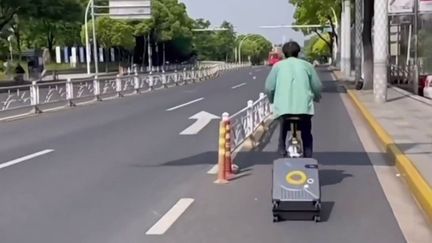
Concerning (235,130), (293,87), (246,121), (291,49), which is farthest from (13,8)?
(293,87)

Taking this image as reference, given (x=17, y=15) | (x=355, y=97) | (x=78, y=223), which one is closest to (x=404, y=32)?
(x=355, y=97)

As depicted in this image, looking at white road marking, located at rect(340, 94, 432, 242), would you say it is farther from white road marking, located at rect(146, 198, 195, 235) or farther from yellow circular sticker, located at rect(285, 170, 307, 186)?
white road marking, located at rect(146, 198, 195, 235)

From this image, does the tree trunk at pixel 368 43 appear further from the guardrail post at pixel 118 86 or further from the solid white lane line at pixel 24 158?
the solid white lane line at pixel 24 158

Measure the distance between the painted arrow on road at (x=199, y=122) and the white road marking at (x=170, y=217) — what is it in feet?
26.3

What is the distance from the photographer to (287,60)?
814cm

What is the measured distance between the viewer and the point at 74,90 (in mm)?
27500

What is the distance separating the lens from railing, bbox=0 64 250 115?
74.3 feet

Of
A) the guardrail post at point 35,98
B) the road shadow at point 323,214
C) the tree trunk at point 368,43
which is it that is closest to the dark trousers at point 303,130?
the road shadow at point 323,214

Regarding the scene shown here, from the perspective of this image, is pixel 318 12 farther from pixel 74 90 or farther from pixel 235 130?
pixel 235 130

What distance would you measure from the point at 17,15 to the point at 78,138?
36216mm

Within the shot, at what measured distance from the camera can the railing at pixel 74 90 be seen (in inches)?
891

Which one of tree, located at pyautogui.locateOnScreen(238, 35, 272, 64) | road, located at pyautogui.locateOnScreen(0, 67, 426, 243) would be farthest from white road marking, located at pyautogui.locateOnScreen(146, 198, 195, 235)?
tree, located at pyautogui.locateOnScreen(238, 35, 272, 64)

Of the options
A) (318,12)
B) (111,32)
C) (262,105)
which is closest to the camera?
(262,105)

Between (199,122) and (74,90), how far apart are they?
380 inches
